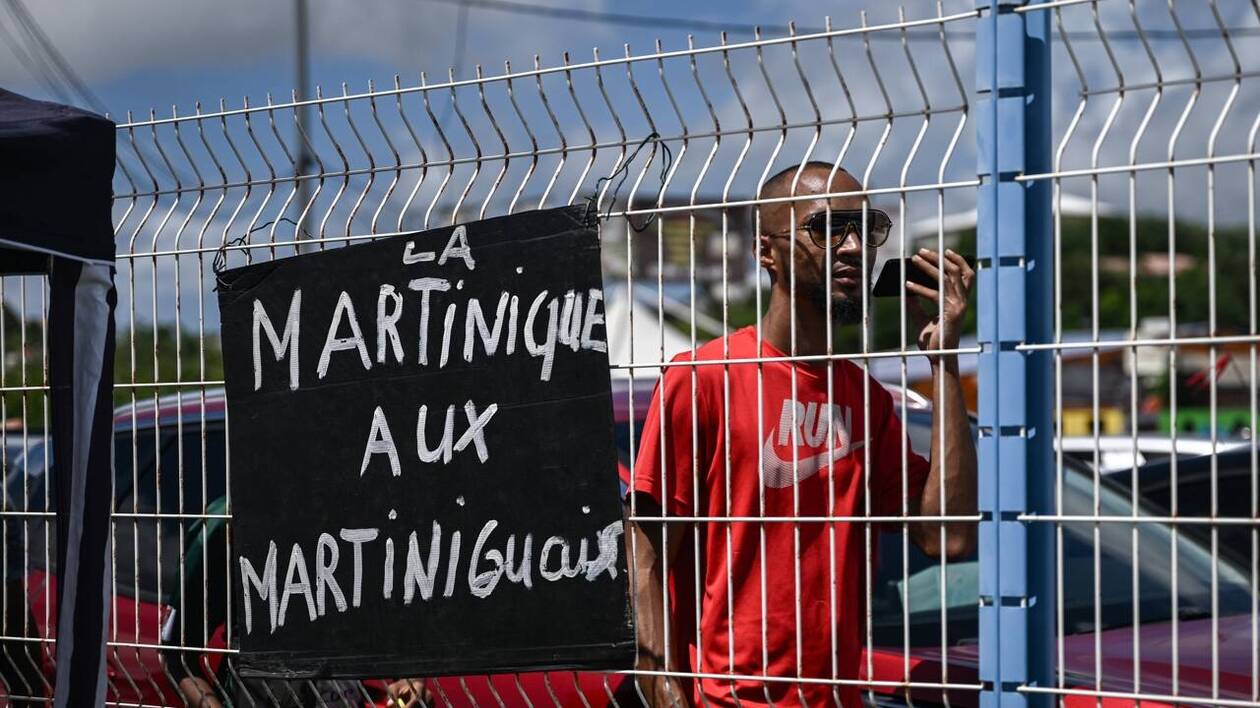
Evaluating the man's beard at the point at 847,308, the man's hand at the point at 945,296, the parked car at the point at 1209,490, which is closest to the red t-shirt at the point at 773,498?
the man's beard at the point at 847,308

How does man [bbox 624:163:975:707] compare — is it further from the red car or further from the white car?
the white car

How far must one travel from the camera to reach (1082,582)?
14.2 feet

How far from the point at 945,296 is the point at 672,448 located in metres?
0.66

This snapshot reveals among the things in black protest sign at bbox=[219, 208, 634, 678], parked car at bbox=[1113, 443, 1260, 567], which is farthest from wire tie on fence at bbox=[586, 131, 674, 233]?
parked car at bbox=[1113, 443, 1260, 567]

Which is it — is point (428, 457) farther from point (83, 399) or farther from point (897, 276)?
point (897, 276)

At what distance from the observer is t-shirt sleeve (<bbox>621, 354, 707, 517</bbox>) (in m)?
2.93

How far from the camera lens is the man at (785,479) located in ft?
9.11

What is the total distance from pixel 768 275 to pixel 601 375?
427 millimetres

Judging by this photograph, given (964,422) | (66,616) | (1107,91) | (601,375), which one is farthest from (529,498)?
(1107,91)

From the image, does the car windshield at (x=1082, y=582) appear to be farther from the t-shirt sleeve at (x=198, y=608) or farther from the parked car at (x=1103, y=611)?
the t-shirt sleeve at (x=198, y=608)

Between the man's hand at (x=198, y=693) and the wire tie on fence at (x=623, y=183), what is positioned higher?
the wire tie on fence at (x=623, y=183)

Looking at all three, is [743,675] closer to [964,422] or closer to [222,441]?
[964,422]

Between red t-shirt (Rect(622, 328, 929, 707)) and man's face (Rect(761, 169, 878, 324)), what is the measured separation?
159mm

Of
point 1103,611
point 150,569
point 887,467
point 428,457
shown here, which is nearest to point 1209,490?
point 1103,611
